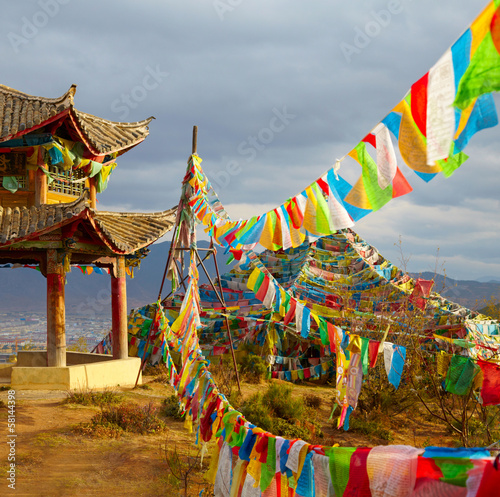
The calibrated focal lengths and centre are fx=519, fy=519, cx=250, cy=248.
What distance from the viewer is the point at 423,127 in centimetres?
419

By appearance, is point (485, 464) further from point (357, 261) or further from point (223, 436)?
point (357, 261)

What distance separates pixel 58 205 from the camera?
44.3ft

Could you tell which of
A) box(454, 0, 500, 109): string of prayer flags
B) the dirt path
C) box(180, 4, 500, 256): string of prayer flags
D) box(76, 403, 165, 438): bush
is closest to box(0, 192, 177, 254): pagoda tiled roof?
the dirt path

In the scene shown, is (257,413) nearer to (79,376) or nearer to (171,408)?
(171,408)

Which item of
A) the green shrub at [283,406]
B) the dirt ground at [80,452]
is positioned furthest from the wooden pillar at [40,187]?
the green shrub at [283,406]

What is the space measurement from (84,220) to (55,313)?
98.9 inches

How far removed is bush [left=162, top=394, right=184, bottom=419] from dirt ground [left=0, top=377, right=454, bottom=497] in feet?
0.85

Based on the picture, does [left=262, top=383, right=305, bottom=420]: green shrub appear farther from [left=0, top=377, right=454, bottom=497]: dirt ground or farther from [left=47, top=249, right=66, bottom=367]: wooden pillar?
[left=47, top=249, right=66, bottom=367]: wooden pillar

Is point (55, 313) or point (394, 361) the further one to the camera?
point (55, 313)

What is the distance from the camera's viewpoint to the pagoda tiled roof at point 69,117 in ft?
43.4

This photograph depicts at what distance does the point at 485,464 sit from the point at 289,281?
17999 millimetres

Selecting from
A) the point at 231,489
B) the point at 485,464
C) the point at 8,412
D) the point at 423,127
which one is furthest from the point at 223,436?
the point at 8,412

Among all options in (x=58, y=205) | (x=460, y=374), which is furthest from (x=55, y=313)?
(x=460, y=374)

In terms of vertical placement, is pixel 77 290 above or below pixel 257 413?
below
